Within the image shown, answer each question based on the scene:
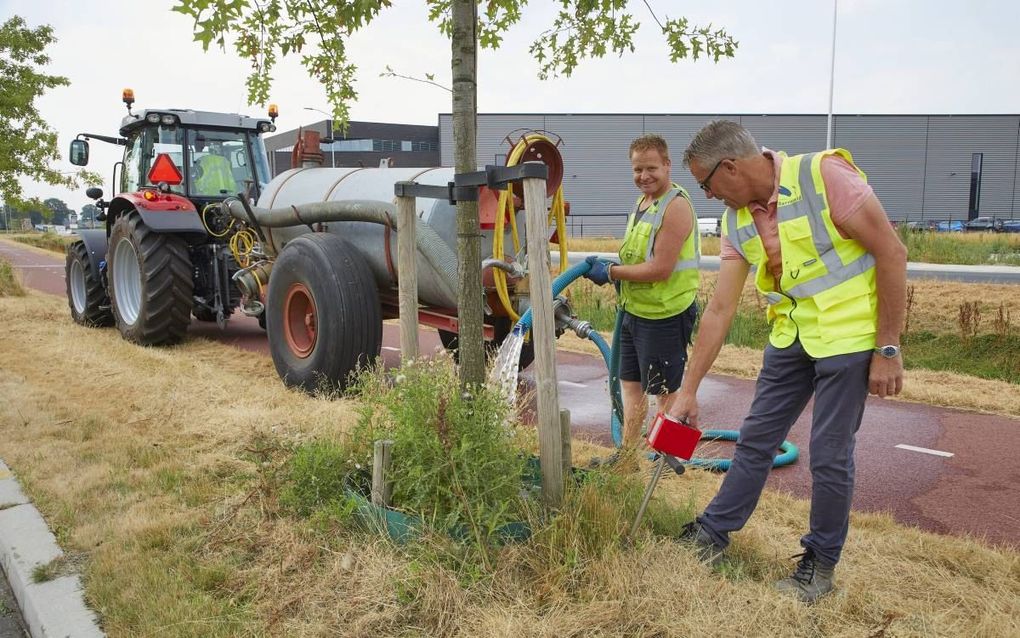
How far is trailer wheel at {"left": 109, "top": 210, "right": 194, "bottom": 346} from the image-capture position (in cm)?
741

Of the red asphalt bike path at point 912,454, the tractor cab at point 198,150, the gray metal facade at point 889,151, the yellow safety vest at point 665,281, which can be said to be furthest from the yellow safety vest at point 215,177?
the gray metal facade at point 889,151

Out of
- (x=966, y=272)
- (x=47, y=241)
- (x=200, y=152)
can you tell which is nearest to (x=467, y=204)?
(x=200, y=152)

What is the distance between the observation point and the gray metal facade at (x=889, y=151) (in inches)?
1843

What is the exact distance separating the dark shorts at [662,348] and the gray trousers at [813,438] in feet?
2.95

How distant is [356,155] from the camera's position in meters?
50.2

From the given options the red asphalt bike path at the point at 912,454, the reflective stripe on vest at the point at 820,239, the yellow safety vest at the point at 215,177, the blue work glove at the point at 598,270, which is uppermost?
the yellow safety vest at the point at 215,177

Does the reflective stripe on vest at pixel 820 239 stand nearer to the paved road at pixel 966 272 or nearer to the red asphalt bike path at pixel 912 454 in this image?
the red asphalt bike path at pixel 912 454

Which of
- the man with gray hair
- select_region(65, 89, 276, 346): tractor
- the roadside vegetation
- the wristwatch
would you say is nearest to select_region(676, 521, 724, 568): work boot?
the man with gray hair

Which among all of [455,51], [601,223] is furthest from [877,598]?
[601,223]

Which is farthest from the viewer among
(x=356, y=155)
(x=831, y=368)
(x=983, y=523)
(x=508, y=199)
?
(x=356, y=155)

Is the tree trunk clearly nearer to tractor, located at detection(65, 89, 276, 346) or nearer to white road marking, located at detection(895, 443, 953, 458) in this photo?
white road marking, located at detection(895, 443, 953, 458)

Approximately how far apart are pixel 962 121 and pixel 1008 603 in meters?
53.0

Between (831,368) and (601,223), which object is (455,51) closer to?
(831,368)

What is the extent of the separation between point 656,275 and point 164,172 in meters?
5.98
